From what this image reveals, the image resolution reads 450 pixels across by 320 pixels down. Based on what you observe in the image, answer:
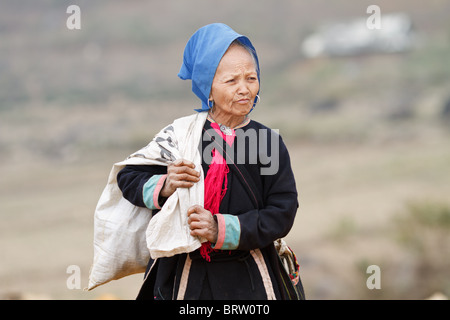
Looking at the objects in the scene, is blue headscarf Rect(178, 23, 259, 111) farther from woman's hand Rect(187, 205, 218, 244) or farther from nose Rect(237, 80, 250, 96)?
woman's hand Rect(187, 205, 218, 244)

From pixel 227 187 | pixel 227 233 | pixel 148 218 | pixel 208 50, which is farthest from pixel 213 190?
pixel 208 50

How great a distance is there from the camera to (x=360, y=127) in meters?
13.3

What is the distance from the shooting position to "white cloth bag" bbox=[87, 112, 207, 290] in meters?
2.03

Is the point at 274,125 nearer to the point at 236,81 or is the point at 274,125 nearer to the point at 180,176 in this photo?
the point at 236,81

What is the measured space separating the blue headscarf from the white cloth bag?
17 cm

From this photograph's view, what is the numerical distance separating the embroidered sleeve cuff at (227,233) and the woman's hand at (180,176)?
6.7 inches

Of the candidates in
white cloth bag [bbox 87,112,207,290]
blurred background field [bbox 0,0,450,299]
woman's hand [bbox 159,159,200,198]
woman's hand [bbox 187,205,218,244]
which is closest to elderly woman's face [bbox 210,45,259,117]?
white cloth bag [bbox 87,112,207,290]

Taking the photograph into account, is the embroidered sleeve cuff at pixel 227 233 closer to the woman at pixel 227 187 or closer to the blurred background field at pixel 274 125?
the woman at pixel 227 187

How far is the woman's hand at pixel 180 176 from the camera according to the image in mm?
2033

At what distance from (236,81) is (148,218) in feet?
2.27

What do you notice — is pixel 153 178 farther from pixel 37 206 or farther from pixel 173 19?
pixel 173 19

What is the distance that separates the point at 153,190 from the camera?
2.08 meters

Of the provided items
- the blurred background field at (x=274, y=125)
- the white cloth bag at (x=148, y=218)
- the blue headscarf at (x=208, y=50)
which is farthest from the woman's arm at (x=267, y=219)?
the blurred background field at (x=274, y=125)

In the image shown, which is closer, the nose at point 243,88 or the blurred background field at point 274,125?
the nose at point 243,88
